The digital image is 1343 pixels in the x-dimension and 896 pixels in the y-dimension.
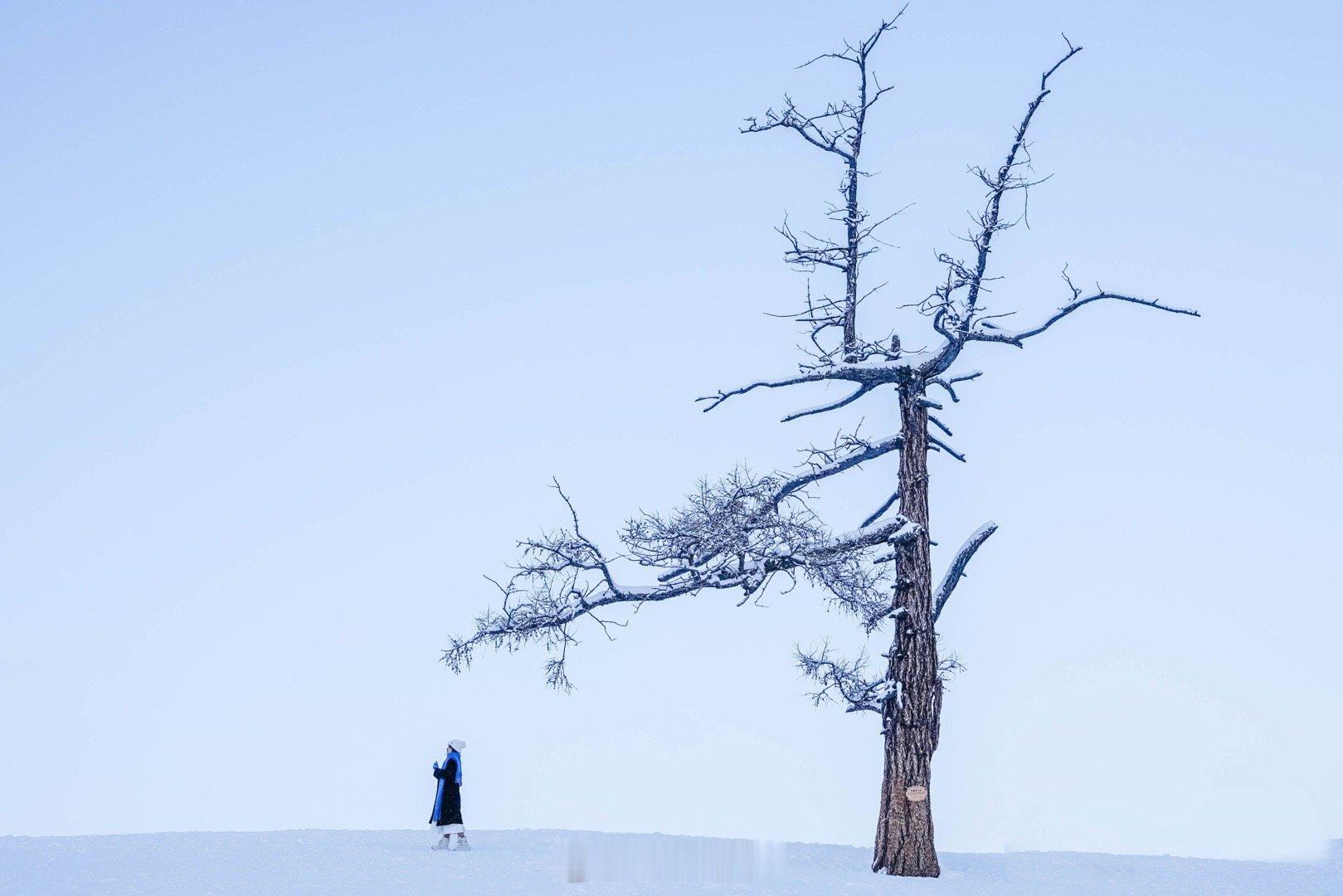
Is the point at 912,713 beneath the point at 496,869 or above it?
above

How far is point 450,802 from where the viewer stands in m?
17.2

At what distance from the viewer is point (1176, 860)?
17656 mm

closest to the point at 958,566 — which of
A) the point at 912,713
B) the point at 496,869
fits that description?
the point at 912,713

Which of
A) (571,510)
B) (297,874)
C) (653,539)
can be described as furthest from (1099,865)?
(297,874)

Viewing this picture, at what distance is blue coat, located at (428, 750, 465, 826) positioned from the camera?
56.2 feet

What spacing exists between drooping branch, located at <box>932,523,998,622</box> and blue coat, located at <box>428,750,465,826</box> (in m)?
6.75

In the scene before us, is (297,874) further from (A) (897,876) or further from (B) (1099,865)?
(B) (1099,865)

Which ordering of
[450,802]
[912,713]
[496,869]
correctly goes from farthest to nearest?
[450,802] → [912,713] → [496,869]

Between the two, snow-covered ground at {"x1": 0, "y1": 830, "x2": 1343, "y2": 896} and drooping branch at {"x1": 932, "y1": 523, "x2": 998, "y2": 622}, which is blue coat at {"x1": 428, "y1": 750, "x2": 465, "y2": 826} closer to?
snow-covered ground at {"x1": 0, "y1": 830, "x2": 1343, "y2": 896}

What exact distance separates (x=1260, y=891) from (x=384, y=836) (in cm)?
1180

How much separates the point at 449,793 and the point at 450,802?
0.40ft

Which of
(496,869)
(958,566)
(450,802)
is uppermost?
(958,566)

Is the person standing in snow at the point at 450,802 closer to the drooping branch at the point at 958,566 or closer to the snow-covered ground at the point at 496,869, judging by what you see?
the snow-covered ground at the point at 496,869

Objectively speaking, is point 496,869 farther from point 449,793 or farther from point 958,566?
point 958,566
